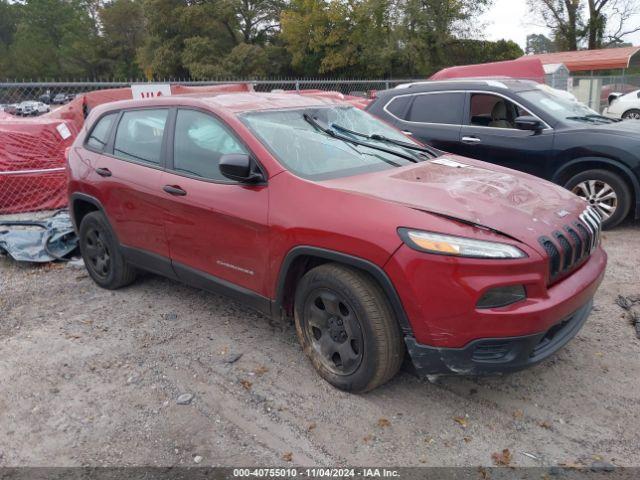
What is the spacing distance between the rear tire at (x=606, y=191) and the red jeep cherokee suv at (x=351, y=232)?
275 centimetres

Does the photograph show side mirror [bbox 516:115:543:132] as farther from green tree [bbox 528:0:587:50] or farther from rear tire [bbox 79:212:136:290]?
green tree [bbox 528:0:587:50]

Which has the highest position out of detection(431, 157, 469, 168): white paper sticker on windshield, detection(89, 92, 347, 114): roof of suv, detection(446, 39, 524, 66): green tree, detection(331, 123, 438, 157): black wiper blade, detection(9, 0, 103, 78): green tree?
detection(9, 0, 103, 78): green tree

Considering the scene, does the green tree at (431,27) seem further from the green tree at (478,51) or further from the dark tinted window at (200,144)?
the dark tinted window at (200,144)

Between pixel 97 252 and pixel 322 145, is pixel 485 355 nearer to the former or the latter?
pixel 322 145

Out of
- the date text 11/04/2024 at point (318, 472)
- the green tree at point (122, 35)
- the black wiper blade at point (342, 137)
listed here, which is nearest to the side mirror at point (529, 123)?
the black wiper blade at point (342, 137)

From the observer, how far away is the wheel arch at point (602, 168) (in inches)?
231

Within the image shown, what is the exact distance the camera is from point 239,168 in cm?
327

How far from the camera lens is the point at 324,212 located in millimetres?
3037

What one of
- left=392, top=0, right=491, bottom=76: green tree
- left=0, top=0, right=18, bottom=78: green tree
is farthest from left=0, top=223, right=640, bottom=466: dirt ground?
left=0, top=0, right=18, bottom=78: green tree

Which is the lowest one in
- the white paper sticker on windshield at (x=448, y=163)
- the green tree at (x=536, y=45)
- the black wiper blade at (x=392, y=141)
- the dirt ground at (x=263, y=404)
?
the dirt ground at (x=263, y=404)

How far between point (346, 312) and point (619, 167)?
4382mm

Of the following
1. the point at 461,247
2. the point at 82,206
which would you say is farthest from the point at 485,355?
the point at 82,206

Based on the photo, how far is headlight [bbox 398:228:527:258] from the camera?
2.65 meters

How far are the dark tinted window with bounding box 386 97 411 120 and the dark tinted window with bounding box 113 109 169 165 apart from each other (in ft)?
12.9
